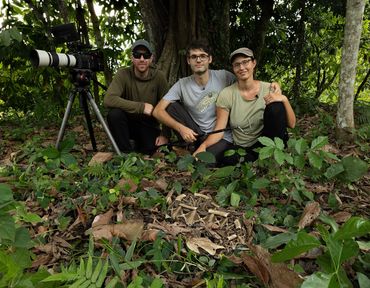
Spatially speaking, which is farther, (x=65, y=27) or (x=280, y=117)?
(x=65, y=27)

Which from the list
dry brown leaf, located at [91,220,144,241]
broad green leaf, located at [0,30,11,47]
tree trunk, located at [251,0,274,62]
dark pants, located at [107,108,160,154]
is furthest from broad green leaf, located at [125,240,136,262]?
tree trunk, located at [251,0,274,62]

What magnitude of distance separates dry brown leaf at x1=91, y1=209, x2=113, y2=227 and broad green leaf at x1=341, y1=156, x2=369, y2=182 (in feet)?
5.25

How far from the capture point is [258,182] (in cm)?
244

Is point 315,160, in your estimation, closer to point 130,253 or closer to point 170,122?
point 130,253

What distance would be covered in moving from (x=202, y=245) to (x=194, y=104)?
1.71 m

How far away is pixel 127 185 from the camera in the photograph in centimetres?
251

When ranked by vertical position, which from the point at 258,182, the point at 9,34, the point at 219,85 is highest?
the point at 9,34

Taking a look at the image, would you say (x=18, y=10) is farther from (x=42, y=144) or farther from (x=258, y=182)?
(x=258, y=182)

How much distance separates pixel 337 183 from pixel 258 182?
0.67 m

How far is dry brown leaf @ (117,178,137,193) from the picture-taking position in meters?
2.52

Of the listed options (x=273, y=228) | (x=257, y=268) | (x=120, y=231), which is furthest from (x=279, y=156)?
(x=120, y=231)

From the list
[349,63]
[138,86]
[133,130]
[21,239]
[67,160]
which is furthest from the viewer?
[133,130]

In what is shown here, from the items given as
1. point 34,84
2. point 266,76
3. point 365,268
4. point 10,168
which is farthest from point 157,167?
point 266,76

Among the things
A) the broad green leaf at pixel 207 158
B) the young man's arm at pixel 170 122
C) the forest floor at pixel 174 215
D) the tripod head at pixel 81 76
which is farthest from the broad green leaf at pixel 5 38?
the broad green leaf at pixel 207 158
